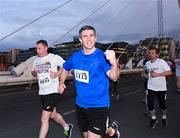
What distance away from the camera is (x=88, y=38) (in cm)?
530

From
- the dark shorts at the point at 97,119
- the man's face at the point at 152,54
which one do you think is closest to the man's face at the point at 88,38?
the dark shorts at the point at 97,119

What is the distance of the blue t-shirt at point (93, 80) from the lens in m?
5.34

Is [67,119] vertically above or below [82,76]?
below

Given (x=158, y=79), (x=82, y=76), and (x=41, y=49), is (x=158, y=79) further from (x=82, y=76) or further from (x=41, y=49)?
(x=82, y=76)

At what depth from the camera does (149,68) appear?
9.52m

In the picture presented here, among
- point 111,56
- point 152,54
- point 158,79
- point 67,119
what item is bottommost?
point 67,119

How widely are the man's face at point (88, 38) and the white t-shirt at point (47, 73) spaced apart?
2222 millimetres

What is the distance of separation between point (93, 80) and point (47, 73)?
2.22 meters

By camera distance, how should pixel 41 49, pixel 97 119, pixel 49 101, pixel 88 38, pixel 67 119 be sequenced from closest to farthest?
pixel 88 38
pixel 97 119
pixel 49 101
pixel 41 49
pixel 67 119

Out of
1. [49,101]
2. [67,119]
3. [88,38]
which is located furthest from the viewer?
[67,119]

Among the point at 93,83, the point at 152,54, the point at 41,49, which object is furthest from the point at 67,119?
the point at 93,83

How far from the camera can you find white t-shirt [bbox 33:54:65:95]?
7426 millimetres

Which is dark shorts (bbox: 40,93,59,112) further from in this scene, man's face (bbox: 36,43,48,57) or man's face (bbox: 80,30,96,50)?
man's face (bbox: 80,30,96,50)

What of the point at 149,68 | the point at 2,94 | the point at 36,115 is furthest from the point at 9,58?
the point at 149,68
